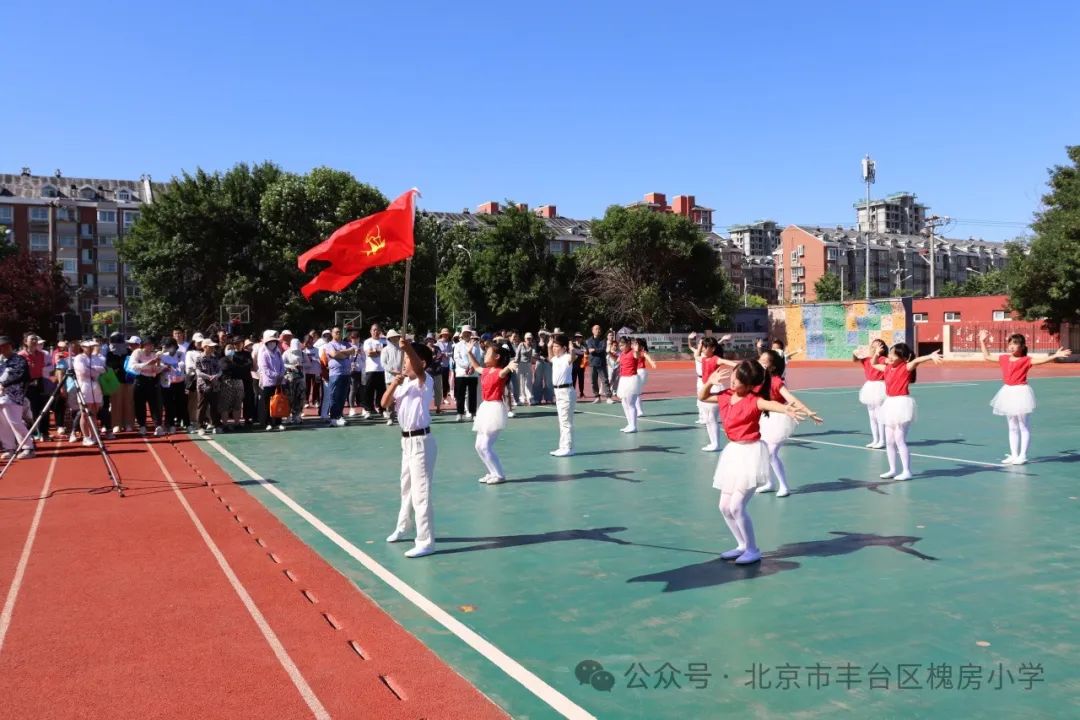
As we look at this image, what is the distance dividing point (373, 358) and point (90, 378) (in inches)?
229

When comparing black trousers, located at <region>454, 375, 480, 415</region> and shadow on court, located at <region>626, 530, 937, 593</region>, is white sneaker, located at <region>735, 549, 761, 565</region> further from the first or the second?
black trousers, located at <region>454, 375, 480, 415</region>

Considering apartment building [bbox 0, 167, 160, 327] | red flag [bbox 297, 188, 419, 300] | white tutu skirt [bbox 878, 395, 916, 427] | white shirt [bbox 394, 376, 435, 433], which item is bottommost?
white tutu skirt [bbox 878, 395, 916, 427]

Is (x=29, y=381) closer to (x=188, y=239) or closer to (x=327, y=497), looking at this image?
(x=327, y=497)

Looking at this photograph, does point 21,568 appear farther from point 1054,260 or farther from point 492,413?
point 1054,260

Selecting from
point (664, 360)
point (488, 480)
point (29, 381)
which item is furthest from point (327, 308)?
point (488, 480)

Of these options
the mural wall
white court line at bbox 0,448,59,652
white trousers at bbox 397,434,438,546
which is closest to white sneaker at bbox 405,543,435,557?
white trousers at bbox 397,434,438,546

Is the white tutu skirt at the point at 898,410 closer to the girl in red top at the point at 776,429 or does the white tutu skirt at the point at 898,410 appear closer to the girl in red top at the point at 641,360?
the girl in red top at the point at 776,429

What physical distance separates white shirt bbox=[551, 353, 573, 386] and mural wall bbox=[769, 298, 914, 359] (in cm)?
3635

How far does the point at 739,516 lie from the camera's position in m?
6.67

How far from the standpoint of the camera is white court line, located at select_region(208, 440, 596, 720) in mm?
4324

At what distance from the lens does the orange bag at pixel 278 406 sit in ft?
54.2

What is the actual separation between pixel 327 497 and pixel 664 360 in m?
42.9

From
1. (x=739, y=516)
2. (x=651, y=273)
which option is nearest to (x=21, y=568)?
(x=739, y=516)

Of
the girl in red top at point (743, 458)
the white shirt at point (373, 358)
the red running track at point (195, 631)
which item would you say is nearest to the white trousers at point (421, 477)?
the red running track at point (195, 631)
